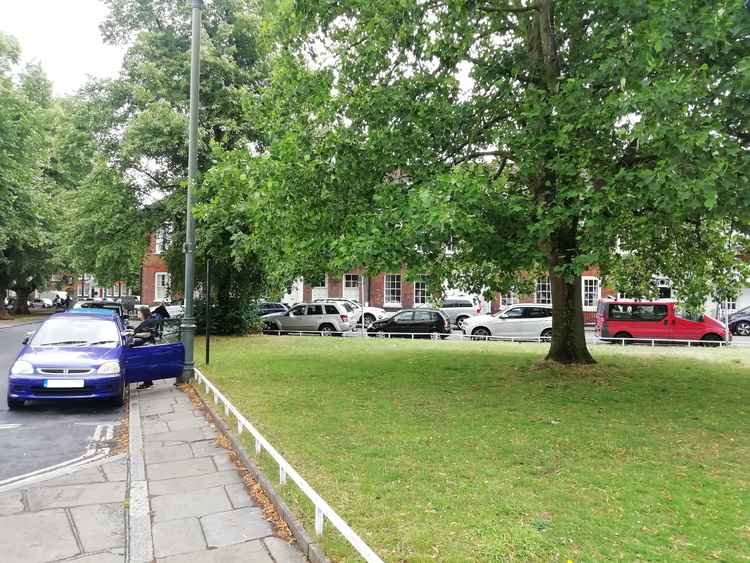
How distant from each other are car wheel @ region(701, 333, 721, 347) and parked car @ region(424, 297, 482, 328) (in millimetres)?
11121

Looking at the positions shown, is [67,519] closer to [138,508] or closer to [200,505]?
[138,508]

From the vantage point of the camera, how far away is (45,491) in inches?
207

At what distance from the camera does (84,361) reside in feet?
28.8

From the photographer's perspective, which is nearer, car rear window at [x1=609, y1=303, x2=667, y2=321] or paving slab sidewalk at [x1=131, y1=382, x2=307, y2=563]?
paving slab sidewalk at [x1=131, y1=382, x2=307, y2=563]

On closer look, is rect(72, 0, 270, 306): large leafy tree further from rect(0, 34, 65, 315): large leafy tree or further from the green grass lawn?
the green grass lawn

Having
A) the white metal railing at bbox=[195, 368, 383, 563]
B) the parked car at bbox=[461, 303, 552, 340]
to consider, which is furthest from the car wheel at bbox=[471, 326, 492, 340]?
the white metal railing at bbox=[195, 368, 383, 563]

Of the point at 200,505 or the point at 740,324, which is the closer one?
the point at 200,505

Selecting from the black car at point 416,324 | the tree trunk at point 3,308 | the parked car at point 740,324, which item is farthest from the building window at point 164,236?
the parked car at point 740,324

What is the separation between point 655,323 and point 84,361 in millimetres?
20262

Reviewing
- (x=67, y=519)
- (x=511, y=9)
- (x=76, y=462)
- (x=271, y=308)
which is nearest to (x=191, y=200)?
(x=76, y=462)

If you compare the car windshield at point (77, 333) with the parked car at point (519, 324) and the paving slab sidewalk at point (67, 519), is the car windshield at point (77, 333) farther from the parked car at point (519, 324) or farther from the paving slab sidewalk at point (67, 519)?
the parked car at point (519, 324)

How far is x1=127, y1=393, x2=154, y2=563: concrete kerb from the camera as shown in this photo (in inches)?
157

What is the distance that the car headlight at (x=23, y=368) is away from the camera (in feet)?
28.0

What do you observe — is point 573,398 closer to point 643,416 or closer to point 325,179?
point 643,416
